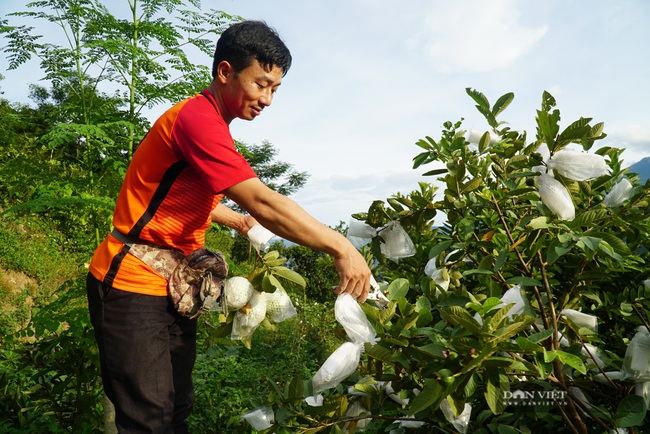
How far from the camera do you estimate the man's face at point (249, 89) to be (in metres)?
1.98

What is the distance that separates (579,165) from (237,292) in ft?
3.67

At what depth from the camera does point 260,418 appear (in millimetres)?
1812

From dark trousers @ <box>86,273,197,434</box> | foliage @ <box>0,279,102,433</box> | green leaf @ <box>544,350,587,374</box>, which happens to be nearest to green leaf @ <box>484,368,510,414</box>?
green leaf @ <box>544,350,587,374</box>

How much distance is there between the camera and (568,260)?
81.0 inches

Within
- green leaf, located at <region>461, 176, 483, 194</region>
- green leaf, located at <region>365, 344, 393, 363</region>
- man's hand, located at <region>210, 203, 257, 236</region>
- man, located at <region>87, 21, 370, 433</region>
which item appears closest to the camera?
green leaf, located at <region>365, 344, 393, 363</region>

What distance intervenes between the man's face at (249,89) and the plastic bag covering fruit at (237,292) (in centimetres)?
61

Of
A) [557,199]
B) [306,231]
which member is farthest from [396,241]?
[557,199]

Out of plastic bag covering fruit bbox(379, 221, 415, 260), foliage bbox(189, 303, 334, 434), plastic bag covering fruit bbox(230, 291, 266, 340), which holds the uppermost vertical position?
plastic bag covering fruit bbox(379, 221, 415, 260)

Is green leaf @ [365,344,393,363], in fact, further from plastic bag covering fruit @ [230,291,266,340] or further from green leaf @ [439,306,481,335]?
plastic bag covering fruit @ [230,291,266,340]

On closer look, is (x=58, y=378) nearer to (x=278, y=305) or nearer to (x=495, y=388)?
(x=278, y=305)

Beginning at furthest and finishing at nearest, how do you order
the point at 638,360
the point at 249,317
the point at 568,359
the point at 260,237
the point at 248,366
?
the point at 248,366, the point at 260,237, the point at 249,317, the point at 638,360, the point at 568,359

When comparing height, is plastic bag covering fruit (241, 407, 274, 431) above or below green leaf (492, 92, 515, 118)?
below

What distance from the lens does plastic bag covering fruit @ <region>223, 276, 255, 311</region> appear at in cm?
185

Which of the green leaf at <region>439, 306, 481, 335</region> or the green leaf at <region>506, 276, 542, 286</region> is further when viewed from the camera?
the green leaf at <region>506, 276, 542, 286</region>
